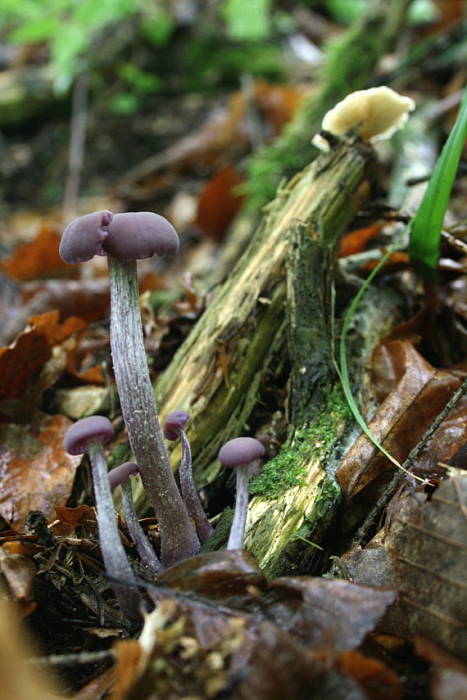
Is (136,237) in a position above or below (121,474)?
above

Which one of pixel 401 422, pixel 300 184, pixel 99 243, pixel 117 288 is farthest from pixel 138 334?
pixel 300 184

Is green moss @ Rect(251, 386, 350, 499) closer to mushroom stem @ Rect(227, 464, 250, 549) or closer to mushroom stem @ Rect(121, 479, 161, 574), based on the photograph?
mushroom stem @ Rect(227, 464, 250, 549)

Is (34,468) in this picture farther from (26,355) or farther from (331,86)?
(331,86)

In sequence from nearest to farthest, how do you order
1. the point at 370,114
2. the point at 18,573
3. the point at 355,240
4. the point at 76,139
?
the point at 18,573, the point at 370,114, the point at 355,240, the point at 76,139

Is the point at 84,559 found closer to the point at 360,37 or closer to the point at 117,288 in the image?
the point at 117,288

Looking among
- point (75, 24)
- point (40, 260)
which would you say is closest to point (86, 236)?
point (40, 260)

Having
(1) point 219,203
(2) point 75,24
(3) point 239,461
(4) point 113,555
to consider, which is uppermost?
(2) point 75,24
